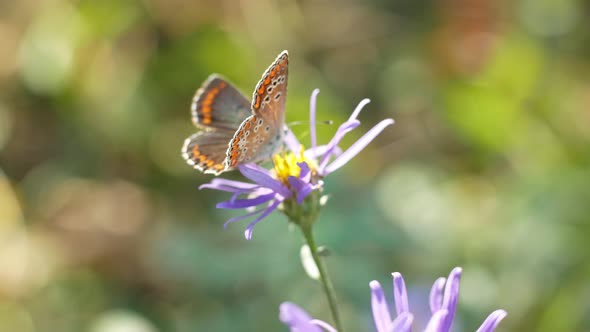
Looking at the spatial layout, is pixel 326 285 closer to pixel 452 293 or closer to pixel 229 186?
pixel 452 293

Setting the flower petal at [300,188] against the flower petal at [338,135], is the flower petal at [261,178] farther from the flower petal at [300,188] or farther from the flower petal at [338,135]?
the flower petal at [338,135]

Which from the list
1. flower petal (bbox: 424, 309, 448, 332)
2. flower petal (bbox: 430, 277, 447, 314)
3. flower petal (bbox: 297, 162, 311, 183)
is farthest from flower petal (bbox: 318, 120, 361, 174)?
flower petal (bbox: 424, 309, 448, 332)

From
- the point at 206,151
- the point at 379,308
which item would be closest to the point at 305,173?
the point at 206,151

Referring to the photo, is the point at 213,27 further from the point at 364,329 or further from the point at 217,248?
the point at 364,329

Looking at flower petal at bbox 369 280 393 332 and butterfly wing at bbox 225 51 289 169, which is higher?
butterfly wing at bbox 225 51 289 169

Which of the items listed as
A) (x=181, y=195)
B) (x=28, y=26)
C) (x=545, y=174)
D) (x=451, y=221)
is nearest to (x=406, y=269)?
(x=451, y=221)

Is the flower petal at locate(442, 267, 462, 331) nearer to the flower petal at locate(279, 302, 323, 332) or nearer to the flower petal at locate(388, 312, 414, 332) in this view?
the flower petal at locate(388, 312, 414, 332)
